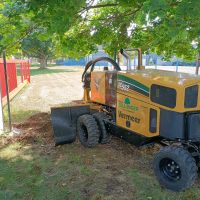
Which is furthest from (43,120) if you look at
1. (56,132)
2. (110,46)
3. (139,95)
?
(139,95)

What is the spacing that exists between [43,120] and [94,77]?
3.09 m

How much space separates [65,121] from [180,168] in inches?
119

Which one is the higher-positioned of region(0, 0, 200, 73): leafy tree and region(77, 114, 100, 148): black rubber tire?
region(0, 0, 200, 73): leafy tree

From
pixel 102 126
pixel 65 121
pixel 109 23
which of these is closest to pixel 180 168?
pixel 102 126

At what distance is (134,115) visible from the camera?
532cm

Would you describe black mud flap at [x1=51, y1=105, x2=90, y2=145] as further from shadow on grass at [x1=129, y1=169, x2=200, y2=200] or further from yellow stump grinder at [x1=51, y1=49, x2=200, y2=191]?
shadow on grass at [x1=129, y1=169, x2=200, y2=200]

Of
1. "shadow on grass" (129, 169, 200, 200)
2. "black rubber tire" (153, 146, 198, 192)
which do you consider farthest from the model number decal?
"shadow on grass" (129, 169, 200, 200)

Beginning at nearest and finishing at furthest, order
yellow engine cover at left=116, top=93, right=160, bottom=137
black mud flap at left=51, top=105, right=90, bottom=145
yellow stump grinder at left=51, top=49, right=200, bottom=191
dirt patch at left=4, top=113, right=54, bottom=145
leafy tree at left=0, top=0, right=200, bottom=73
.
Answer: leafy tree at left=0, top=0, right=200, bottom=73, yellow stump grinder at left=51, top=49, right=200, bottom=191, yellow engine cover at left=116, top=93, right=160, bottom=137, black mud flap at left=51, top=105, right=90, bottom=145, dirt patch at left=4, top=113, right=54, bottom=145

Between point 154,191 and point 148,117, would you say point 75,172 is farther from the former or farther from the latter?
point 148,117

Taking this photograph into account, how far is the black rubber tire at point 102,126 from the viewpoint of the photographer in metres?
6.23

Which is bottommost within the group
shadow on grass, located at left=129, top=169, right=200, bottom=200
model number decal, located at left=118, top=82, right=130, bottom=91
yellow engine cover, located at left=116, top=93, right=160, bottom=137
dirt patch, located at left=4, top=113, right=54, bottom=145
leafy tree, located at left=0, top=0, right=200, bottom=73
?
shadow on grass, located at left=129, top=169, right=200, bottom=200

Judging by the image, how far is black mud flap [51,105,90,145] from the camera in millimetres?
6480

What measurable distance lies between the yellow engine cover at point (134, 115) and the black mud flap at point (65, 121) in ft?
4.13

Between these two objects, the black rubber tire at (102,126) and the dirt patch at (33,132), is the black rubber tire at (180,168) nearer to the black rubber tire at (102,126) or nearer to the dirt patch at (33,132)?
the black rubber tire at (102,126)
